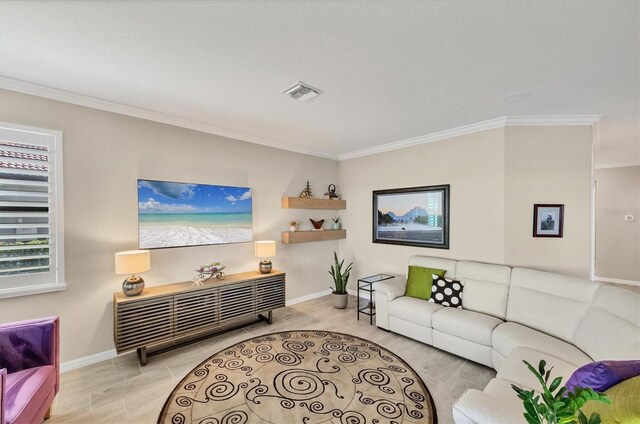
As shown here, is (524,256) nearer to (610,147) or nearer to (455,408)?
(455,408)

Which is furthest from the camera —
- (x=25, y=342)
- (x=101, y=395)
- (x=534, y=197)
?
(x=534, y=197)

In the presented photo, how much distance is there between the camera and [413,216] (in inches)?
169

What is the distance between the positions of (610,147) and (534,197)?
292 centimetres

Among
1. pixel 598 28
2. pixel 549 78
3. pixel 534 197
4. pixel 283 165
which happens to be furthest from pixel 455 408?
pixel 283 165

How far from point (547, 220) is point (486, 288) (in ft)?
3.83

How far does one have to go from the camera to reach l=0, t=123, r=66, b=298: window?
2.42m

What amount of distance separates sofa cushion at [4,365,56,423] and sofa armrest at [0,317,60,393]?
6 cm

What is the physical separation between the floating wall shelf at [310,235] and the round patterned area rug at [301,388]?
1.64m

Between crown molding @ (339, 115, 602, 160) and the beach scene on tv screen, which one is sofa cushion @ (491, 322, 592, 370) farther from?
crown molding @ (339, 115, 602, 160)

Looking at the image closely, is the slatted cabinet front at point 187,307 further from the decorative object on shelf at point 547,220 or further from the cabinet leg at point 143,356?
the decorative object on shelf at point 547,220

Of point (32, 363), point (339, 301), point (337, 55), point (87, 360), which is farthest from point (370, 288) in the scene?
point (32, 363)

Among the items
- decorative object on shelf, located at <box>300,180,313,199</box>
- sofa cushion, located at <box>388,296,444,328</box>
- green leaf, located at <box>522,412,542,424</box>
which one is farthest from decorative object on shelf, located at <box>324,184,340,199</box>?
green leaf, located at <box>522,412,542,424</box>

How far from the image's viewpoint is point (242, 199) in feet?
12.9

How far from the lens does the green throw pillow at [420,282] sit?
11.6 ft
